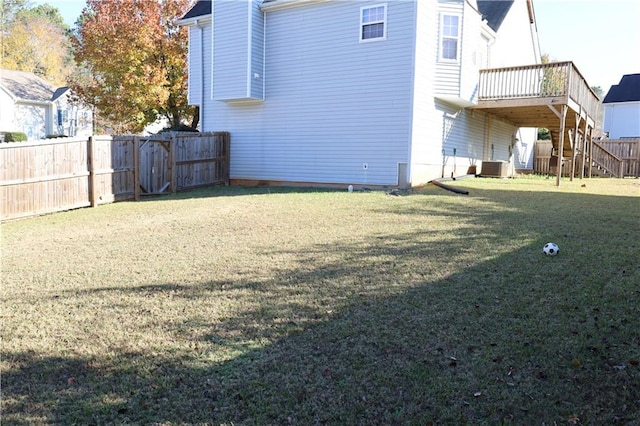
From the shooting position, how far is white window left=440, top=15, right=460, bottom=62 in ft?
47.0

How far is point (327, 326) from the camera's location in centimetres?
384

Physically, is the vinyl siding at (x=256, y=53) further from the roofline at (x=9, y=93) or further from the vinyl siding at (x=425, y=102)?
the roofline at (x=9, y=93)

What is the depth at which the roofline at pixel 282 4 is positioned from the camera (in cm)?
1458

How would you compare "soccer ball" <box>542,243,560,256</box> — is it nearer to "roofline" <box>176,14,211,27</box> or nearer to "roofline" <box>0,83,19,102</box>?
"roofline" <box>176,14,211,27</box>

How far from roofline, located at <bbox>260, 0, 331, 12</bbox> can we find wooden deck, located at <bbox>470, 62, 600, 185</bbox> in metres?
6.00

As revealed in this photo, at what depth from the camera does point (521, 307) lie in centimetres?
412

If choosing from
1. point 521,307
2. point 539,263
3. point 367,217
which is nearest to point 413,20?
point 367,217

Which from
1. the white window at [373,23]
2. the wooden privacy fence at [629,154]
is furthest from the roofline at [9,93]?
the wooden privacy fence at [629,154]

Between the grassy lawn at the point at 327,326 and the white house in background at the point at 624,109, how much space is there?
33.9 m

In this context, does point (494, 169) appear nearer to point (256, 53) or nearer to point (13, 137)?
point (256, 53)

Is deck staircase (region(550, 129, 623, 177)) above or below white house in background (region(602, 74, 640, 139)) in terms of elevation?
below

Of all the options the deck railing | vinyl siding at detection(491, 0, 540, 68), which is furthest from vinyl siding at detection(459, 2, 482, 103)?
vinyl siding at detection(491, 0, 540, 68)

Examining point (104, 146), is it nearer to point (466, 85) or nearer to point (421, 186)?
point (421, 186)

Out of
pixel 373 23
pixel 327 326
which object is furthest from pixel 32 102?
pixel 327 326
